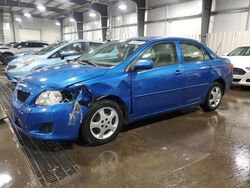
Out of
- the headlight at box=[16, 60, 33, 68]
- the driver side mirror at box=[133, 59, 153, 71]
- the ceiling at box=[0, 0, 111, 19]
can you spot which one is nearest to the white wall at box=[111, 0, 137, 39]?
the ceiling at box=[0, 0, 111, 19]

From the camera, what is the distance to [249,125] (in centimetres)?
391

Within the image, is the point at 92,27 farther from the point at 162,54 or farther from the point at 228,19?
the point at 162,54

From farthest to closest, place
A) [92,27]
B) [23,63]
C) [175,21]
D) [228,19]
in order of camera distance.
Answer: [92,27]
[175,21]
[228,19]
[23,63]

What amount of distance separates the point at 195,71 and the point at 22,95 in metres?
2.71

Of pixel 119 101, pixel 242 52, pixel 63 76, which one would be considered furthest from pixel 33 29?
pixel 119 101

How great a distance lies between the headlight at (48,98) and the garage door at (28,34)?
86.4 feet

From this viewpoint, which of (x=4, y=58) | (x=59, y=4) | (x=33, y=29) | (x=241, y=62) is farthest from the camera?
(x=33, y=29)

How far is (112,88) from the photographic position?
9.45ft

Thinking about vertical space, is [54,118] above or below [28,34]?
below

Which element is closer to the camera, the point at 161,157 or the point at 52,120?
the point at 52,120

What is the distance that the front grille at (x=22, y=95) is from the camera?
273cm

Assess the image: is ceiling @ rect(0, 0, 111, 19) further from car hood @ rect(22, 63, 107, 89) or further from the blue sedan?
car hood @ rect(22, 63, 107, 89)

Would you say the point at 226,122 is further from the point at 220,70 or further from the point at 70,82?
the point at 70,82

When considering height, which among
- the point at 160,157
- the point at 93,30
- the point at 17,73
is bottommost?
the point at 160,157
